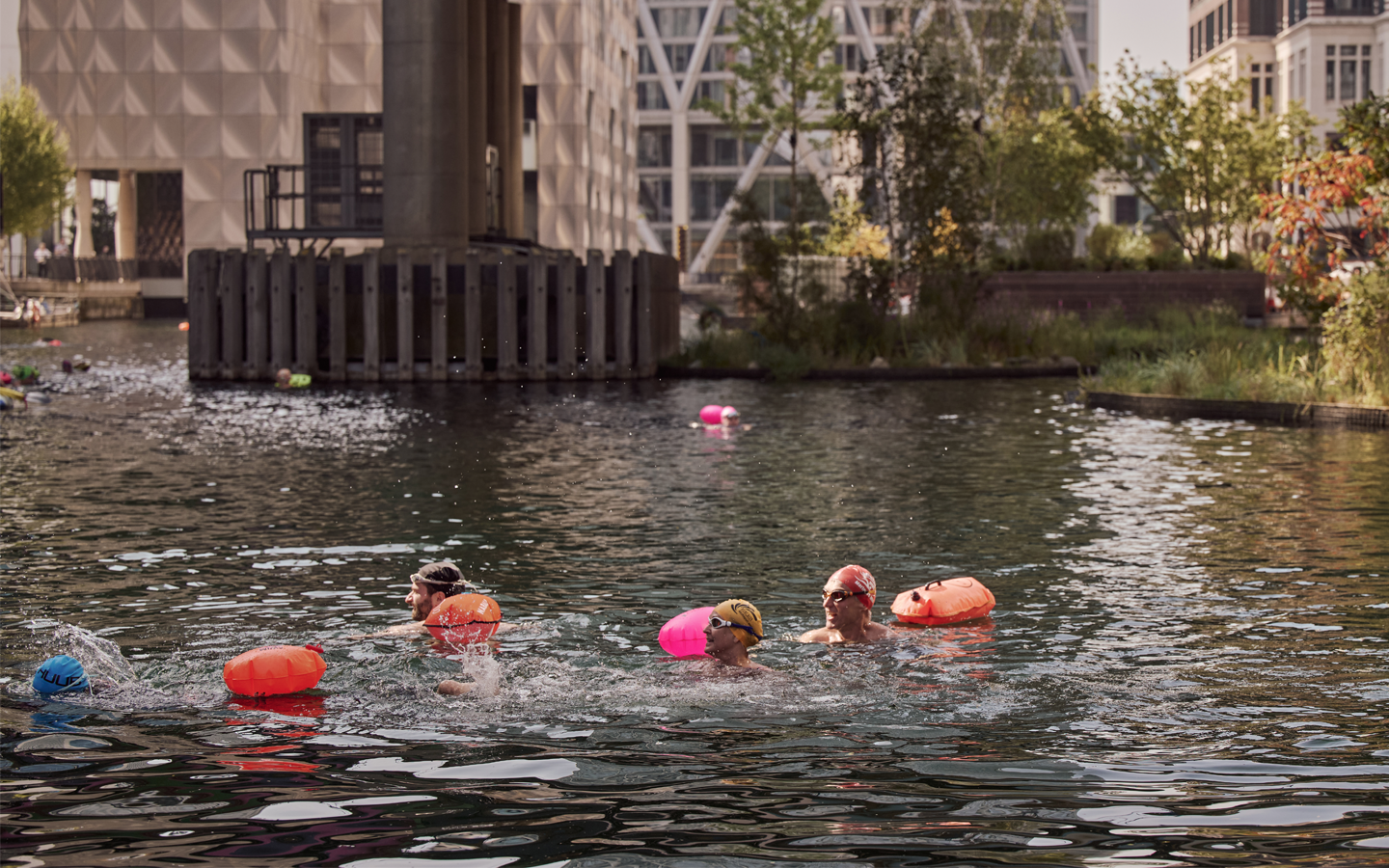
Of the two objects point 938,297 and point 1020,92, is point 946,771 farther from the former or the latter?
point 1020,92

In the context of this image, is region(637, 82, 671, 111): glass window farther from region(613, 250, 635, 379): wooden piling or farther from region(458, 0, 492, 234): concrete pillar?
region(613, 250, 635, 379): wooden piling

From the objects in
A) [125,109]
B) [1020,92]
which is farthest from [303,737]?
[125,109]

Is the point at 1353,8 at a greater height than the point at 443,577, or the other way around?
the point at 1353,8

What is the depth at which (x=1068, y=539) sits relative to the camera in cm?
1280

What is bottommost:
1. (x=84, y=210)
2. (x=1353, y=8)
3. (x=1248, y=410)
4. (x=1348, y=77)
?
(x=1248, y=410)

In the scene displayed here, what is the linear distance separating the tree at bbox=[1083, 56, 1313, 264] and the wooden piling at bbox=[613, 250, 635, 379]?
24133 mm

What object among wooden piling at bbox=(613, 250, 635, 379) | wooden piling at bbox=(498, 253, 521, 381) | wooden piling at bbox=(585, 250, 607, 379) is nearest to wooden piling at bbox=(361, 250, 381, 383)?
wooden piling at bbox=(498, 253, 521, 381)

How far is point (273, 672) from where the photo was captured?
26.2 ft

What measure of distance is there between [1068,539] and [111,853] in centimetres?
884

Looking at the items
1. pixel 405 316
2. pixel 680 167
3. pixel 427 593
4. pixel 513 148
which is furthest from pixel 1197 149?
pixel 680 167

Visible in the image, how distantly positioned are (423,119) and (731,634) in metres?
27.1

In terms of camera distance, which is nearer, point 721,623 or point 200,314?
point 721,623

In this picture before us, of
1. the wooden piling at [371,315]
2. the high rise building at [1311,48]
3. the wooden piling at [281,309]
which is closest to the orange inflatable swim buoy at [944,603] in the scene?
the wooden piling at [371,315]

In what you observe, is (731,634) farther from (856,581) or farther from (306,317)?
(306,317)
